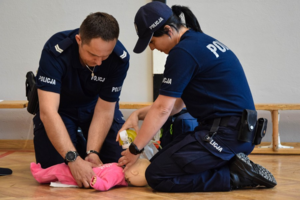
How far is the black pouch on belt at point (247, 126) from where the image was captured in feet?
6.57

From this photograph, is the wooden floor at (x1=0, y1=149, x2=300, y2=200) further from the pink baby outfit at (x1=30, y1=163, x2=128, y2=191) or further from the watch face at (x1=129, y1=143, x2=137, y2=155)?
the watch face at (x1=129, y1=143, x2=137, y2=155)

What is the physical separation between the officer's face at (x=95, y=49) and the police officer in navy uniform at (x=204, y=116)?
16 centimetres

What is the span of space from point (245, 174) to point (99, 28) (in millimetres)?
1091

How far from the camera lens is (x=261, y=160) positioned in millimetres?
3252

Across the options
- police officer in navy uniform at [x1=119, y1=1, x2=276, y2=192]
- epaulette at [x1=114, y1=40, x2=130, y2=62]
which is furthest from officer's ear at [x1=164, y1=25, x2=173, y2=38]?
epaulette at [x1=114, y1=40, x2=130, y2=62]

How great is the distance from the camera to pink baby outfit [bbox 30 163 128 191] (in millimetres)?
2094

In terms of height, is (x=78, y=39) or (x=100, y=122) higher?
(x=78, y=39)

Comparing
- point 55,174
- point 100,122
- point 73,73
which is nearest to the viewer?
point 55,174

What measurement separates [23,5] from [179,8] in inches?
99.8

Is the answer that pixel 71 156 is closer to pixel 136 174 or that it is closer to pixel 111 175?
pixel 111 175

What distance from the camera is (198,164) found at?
202cm

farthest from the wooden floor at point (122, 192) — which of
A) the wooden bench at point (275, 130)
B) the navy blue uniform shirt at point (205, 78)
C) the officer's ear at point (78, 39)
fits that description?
the wooden bench at point (275, 130)

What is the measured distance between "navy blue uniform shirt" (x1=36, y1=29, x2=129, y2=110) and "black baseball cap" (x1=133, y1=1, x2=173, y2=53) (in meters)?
0.34

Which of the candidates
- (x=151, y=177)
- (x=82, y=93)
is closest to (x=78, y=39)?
(x=82, y=93)
